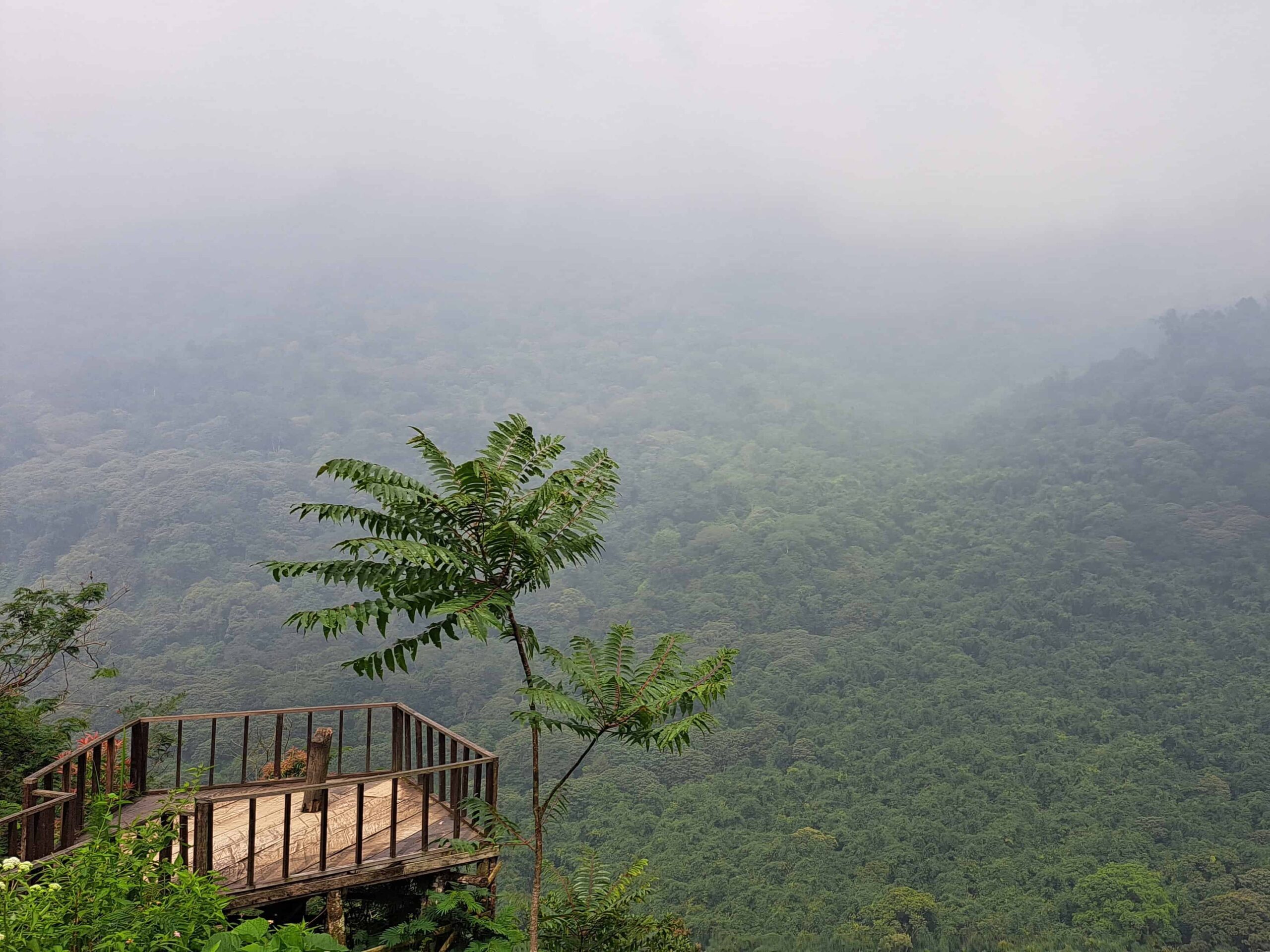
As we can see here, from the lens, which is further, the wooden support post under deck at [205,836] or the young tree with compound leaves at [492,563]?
the wooden support post under deck at [205,836]

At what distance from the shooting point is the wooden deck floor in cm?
472

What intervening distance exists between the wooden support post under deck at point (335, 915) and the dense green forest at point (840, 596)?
61.2 ft

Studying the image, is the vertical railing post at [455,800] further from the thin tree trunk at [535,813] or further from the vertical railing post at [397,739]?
the vertical railing post at [397,739]

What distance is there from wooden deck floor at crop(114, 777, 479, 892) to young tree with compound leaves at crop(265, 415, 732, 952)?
1.17 m

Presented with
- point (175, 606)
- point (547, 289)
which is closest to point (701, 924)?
point (175, 606)

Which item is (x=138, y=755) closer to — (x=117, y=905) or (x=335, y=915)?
(x=335, y=915)

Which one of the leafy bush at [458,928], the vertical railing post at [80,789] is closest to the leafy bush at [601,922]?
the leafy bush at [458,928]

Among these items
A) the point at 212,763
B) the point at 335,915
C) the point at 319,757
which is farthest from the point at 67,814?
the point at 335,915

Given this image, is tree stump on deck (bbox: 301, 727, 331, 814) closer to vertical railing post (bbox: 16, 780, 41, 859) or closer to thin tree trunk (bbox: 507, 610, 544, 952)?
vertical railing post (bbox: 16, 780, 41, 859)

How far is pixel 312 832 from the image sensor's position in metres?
5.29

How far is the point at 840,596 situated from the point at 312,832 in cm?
4171

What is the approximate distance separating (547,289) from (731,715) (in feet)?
321

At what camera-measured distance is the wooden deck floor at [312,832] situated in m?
4.72

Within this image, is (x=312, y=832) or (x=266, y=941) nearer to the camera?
(x=266, y=941)
